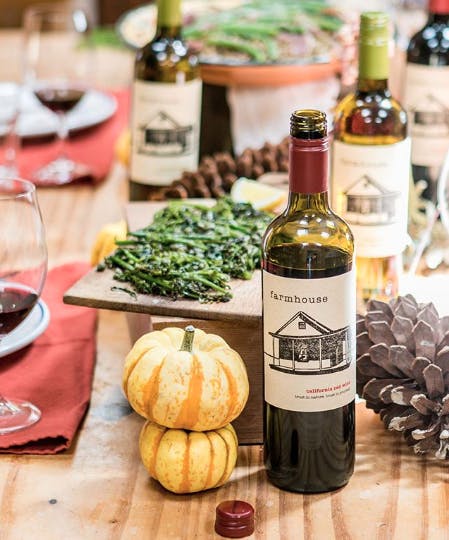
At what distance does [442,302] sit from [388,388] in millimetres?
194

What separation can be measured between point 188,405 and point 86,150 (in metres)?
1.32

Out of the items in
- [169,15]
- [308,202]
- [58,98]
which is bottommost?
[58,98]

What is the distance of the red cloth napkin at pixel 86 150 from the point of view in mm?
2273

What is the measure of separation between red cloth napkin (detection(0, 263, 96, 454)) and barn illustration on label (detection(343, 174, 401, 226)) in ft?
1.33

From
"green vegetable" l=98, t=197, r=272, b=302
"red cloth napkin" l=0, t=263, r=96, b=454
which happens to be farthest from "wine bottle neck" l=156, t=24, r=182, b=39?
"red cloth napkin" l=0, t=263, r=96, b=454

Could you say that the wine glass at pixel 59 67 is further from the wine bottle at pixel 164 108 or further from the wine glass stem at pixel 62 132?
the wine bottle at pixel 164 108

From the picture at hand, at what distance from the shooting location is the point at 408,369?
1218 millimetres

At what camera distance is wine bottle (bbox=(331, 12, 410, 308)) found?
1.43 m

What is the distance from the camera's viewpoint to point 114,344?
61.8 inches

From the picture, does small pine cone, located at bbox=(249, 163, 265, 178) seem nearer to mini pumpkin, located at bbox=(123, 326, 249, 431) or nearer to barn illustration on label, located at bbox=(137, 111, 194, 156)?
barn illustration on label, located at bbox=(137, 111, 194, 156)

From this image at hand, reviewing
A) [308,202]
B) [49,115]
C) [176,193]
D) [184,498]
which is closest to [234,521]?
[184,498]

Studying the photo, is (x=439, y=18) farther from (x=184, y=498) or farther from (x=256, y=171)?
(x=184, y=498)

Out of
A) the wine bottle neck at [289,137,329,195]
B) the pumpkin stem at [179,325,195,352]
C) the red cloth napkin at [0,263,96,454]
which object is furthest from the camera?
the red cloth napkin at [0,263,96,454]

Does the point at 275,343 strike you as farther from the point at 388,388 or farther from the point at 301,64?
the point at 301,64
